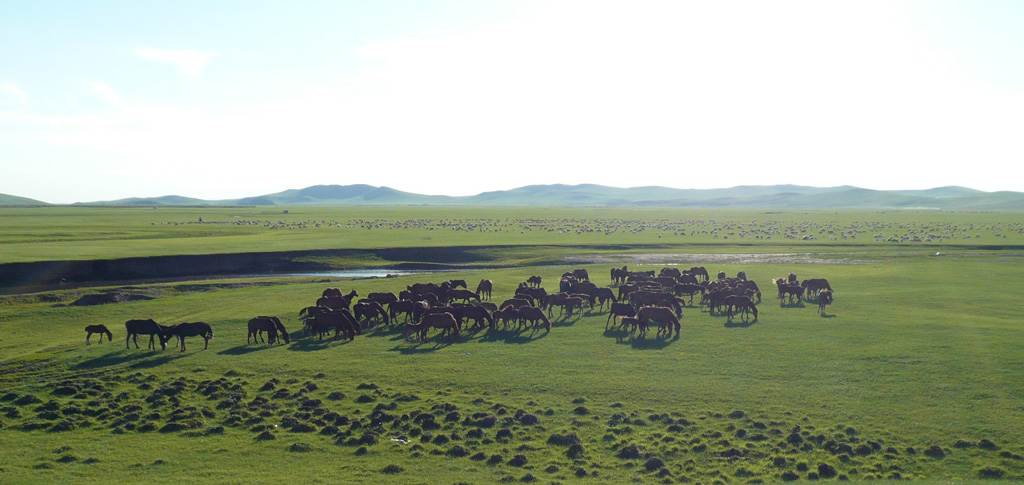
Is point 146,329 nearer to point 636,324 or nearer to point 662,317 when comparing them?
point 636,324

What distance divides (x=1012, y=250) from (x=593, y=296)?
53.0 m

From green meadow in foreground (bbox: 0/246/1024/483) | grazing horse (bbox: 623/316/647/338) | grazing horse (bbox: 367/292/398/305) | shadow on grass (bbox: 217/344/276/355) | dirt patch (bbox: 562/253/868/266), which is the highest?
grazing horse (bbox: 367/292/398/305)

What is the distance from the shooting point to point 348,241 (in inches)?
Result: 2724

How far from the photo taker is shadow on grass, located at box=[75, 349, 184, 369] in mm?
21906

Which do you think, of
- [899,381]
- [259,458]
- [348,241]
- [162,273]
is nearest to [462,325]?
[259,458]

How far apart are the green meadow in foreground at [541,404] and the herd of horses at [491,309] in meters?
0.65

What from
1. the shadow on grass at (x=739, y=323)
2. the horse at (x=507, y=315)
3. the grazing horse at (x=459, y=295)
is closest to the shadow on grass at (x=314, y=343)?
the horse at (x=507, y=315)

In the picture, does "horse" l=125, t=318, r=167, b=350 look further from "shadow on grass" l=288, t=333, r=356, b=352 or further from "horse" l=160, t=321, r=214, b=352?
"shadow on grass" l=288, t=333, r=356, b=352

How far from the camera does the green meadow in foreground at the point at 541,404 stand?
14250 millimetres

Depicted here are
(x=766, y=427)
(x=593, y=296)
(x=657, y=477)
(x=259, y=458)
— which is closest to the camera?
(x=657, y=477)

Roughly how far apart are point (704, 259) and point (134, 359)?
45636mm

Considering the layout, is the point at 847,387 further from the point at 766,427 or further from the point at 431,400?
the point at 431,400

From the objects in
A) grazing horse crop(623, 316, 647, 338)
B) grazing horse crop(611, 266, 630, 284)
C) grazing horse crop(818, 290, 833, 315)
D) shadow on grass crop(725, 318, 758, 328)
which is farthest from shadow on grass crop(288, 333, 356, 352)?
grazing horse crop(818, 290, 833, 315)

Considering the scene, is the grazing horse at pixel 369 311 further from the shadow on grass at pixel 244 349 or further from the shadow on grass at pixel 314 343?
the shadow on grass at pixel 244 349
